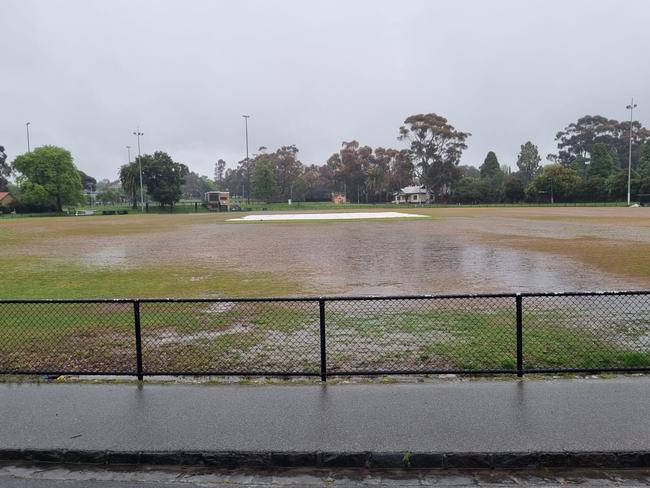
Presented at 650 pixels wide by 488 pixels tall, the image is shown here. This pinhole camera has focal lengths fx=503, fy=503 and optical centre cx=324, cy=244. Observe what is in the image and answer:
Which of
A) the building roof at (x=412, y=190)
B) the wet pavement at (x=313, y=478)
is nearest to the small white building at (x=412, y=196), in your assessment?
the building roof at (x=412, y=190)

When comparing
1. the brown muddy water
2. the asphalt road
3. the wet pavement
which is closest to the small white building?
the brown muddy water

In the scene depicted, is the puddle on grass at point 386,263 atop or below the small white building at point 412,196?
below

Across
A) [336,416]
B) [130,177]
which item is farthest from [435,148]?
[336,416]

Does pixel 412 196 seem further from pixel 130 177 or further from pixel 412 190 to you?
pixel 130 177

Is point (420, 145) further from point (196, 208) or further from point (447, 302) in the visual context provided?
point (447, 302)

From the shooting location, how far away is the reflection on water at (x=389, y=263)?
12.3 metres

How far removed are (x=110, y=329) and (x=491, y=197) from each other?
329ft

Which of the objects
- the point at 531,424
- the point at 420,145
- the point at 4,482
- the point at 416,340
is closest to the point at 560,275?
the point at 416,340

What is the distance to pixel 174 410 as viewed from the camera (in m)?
4.81

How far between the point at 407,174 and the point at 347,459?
112 m

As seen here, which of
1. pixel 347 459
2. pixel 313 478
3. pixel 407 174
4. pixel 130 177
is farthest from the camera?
pixel 407 174

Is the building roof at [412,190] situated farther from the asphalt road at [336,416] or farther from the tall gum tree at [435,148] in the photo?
the asphalt road at [336,416]

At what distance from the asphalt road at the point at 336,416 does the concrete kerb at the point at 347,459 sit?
0.06 m

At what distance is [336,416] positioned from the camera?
15.1 ft
